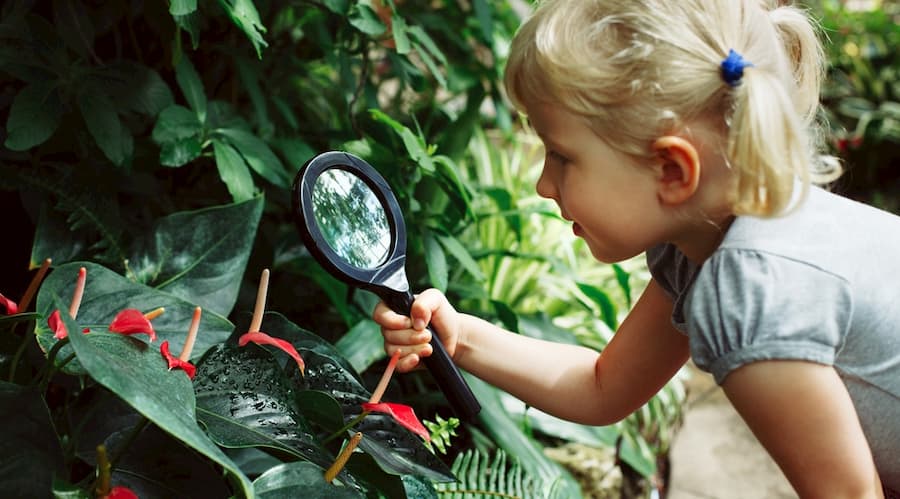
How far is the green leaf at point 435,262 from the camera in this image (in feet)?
5.30

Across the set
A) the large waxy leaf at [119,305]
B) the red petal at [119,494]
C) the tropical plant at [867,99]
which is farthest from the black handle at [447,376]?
the tropical plant at [867,99]

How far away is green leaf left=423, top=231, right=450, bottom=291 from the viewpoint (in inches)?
63.6

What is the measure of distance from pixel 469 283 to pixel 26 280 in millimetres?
1006

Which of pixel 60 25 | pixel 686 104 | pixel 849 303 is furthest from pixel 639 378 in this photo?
pixel 60 25

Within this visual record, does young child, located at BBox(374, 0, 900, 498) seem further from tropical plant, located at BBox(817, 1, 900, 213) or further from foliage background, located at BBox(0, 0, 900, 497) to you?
tropical plant, located at BBox(817, 1, 900, 213)

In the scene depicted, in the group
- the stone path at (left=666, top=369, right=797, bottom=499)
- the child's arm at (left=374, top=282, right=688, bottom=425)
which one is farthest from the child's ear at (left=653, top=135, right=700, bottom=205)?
the stone path at (left=666, top=369, right=797, bottom=499)

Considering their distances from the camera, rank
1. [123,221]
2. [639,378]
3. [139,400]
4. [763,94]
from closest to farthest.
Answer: [139,400] → [763,94] → [639,378] → [123,221]

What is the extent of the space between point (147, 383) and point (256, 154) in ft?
2.55

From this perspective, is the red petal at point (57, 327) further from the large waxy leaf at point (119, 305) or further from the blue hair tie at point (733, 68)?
the blue hair tie at point (733, 68)

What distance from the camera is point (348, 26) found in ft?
5.49

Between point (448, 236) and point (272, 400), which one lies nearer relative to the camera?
point (272, 400)

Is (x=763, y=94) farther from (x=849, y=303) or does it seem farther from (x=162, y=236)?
(x=162, y=236)

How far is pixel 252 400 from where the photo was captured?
1.11 meters

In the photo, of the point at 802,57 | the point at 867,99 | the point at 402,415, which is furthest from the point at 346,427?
the point at 867,99
